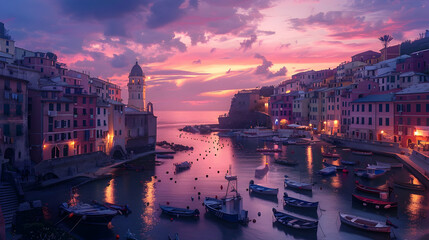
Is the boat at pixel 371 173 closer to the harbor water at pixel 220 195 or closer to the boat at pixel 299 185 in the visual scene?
the harbor water at pixel 220 195

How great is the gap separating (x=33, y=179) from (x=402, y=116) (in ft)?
234

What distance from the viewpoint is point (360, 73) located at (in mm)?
105875

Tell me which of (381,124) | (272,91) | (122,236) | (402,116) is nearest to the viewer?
(122,236)

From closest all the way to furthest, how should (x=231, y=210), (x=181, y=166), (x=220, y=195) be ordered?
(x=231, y=210), (x=220, y=195), (x=181, y=166)

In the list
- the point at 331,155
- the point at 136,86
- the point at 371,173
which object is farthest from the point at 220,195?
the point at 136,86

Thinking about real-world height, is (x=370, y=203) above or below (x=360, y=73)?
below

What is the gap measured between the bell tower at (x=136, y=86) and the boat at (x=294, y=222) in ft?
259

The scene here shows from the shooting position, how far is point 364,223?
30094mm

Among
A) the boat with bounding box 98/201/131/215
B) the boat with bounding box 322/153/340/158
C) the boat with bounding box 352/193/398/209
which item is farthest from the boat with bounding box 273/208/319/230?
the boat with bounding box 322/153/340/158

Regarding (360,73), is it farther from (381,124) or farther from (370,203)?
(370,203)

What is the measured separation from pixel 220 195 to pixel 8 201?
23.9 meters

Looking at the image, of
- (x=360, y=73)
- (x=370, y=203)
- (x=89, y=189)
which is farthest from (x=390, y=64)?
(x=89, y=189)

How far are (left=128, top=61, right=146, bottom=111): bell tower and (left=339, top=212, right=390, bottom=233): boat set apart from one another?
82.3 metres

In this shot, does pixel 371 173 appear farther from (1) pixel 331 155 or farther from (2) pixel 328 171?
(1) pixel 331 155
